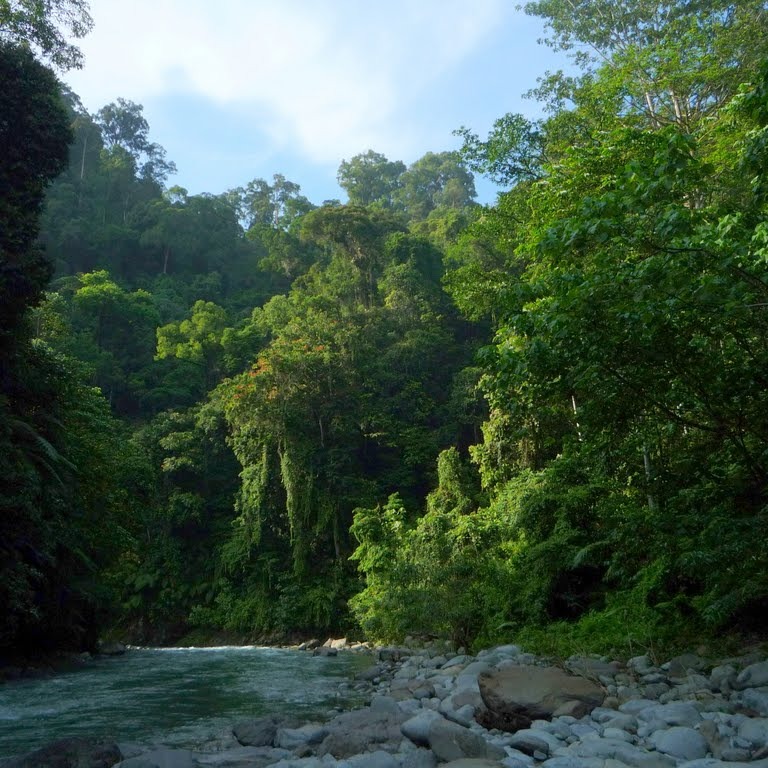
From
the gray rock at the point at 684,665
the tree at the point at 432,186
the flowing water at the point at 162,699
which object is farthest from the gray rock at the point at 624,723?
the tree at the point at 432,186

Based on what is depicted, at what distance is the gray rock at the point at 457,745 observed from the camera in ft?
15.0

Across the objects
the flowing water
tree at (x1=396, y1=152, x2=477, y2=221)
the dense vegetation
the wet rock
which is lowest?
the flowing water

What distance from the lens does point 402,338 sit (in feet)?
95.3

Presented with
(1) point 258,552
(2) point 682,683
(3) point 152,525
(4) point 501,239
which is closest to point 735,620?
(2) point 682,683

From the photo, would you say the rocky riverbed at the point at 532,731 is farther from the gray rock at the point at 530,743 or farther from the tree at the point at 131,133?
the tree at the point at 131,133

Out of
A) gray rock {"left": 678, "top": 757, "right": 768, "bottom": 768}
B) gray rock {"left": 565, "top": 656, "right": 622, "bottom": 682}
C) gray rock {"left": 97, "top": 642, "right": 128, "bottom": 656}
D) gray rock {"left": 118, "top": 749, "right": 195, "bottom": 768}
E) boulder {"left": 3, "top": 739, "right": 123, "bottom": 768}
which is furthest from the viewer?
gray rock {"left": 97, "top": 642, "right": 128, "bottom": 656}

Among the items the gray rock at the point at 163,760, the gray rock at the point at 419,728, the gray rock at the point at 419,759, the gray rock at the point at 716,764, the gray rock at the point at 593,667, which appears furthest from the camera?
the gray rock at the point at 593,667

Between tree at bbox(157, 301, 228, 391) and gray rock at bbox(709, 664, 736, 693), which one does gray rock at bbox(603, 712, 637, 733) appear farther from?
tree at bbox(157, 301, 228, 391)

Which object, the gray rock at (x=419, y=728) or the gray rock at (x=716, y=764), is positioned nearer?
the gray rock at (x=716, y=764)

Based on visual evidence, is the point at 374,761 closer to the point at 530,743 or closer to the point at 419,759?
the point at 419,759

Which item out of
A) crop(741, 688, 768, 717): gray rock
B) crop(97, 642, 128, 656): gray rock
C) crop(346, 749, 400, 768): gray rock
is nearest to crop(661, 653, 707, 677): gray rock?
crop(741, 688, 768, 717): gray rock

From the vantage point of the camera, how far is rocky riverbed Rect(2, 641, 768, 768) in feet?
14.4

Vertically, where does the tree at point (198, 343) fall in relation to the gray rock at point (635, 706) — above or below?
above

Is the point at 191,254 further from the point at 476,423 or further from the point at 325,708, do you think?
the point at 325,708
